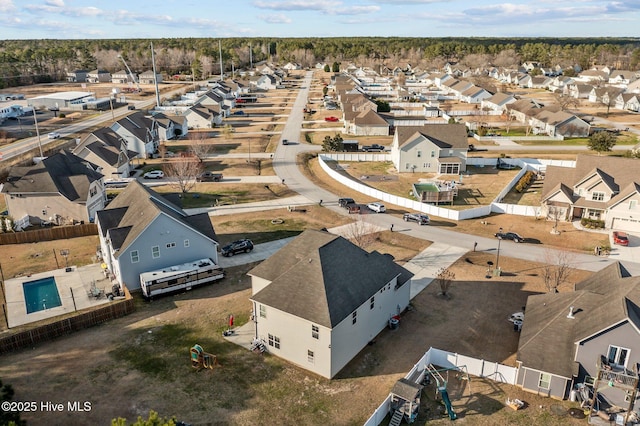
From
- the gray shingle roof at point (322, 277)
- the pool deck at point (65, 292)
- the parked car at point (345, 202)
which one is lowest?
the pool deck at point (65, 292)

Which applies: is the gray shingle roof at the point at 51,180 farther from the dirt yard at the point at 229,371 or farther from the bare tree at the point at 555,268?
the bare tree at the point at 555,268

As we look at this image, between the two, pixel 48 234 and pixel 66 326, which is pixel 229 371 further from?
pixel 48 234

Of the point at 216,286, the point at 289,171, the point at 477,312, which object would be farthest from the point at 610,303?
the point at 289,171

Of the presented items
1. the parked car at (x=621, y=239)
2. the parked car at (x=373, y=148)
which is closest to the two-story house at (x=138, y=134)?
the parked car at (x=373, y=148)

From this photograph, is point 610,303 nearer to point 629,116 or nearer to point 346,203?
point 346,203

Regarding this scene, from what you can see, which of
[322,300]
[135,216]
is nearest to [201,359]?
[322,300]

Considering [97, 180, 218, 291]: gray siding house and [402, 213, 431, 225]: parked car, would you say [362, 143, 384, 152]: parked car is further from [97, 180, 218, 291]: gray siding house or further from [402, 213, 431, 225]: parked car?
[97, 180, 218, 291]: gray siding house

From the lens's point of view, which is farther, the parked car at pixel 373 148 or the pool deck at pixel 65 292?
the parked car at pixel 373 148
